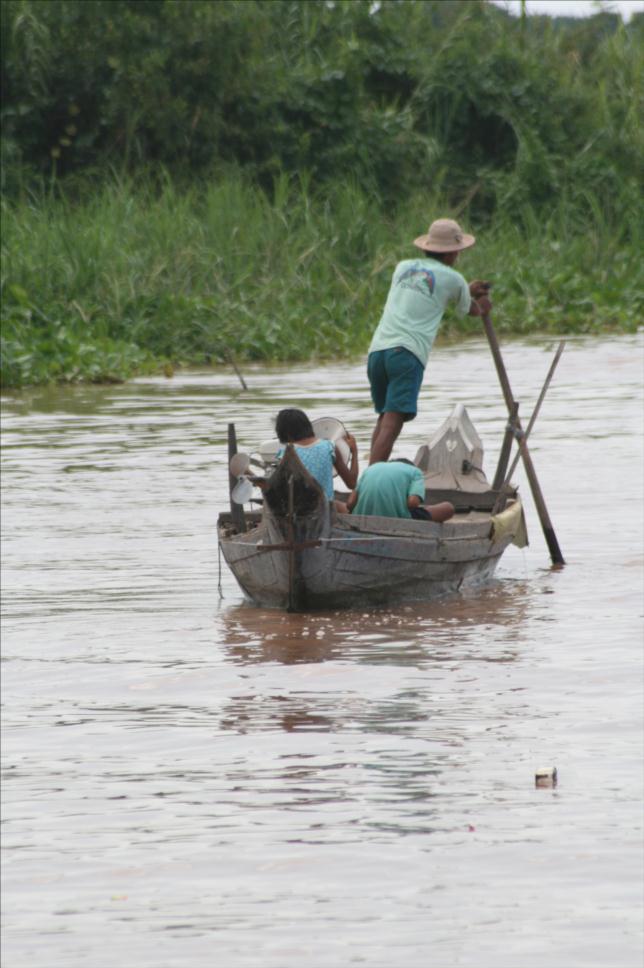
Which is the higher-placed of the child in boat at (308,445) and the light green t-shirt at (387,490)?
the child in boat at (308,445)

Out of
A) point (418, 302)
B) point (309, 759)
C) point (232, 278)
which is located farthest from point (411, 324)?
point (232, 278)

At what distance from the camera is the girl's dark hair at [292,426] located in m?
7.77

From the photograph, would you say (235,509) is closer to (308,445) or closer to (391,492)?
(308,445)

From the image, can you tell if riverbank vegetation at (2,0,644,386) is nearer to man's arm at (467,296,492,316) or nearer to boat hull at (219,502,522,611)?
man's arm at (467,296,492,316)

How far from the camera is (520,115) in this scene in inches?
1067

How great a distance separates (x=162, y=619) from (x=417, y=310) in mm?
2520

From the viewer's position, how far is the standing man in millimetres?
9453

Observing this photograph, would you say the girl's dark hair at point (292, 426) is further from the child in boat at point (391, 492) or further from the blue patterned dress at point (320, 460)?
the child in boat at point (391, 492)

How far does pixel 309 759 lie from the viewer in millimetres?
5480

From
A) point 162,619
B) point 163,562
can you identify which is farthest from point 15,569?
point 162,619

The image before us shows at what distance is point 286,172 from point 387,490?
17487mm

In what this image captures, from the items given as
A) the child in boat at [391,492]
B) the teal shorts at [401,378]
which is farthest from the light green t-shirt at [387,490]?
the teal shorts at [401,378]

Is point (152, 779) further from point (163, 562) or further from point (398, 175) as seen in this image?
point (398, 175)

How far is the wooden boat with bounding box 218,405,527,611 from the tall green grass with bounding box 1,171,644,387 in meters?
9.41
